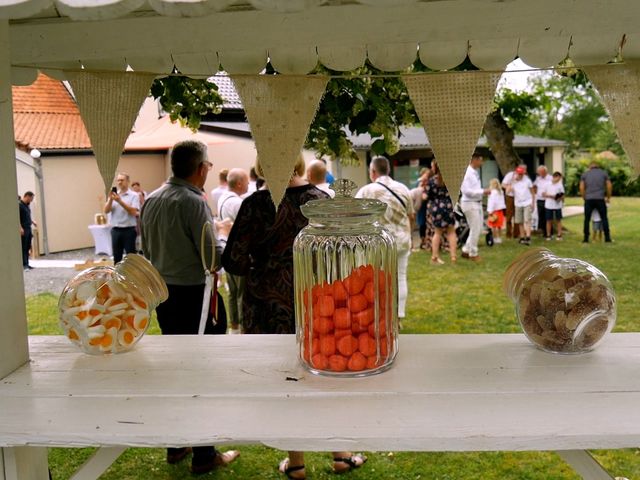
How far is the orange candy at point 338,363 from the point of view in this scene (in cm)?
151

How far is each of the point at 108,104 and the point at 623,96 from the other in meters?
1.45

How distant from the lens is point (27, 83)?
74.2 inches

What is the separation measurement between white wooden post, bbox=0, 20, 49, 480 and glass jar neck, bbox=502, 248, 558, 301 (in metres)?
1.31

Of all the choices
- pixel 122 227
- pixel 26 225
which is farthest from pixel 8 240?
pixel 26 225

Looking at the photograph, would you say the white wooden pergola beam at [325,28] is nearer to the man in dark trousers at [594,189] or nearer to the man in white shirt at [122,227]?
the man in white shirt at [122,227]

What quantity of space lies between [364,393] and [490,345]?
508 mm

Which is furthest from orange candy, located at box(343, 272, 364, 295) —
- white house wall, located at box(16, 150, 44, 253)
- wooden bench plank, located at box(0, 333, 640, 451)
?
white house wall, located at box(16, 150, 44, 253)

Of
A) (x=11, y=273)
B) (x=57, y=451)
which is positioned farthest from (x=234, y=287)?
(x=11, y=273)

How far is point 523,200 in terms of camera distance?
35.2 ft

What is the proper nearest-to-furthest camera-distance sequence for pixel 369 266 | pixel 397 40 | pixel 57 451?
pixel 369 266
pixel 397 40
pixel 57 451

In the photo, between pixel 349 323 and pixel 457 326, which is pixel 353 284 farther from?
pixel 457 326

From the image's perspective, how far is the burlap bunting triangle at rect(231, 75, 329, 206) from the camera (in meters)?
1.81

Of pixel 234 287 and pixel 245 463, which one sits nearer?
pixel 245 463

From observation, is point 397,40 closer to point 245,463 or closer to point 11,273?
point 11,273
